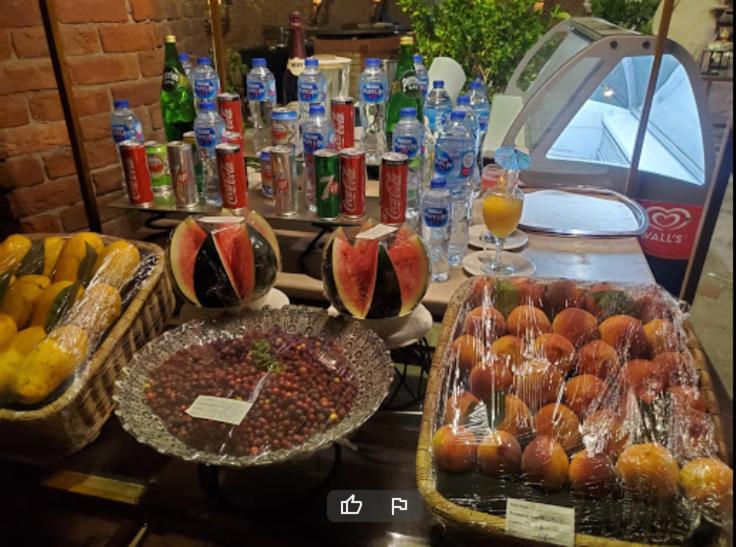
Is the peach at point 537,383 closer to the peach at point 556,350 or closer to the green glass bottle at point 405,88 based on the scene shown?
the peach at point 556,350

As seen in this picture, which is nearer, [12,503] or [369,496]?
[369,496]

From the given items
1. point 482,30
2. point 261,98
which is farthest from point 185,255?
point 482,30

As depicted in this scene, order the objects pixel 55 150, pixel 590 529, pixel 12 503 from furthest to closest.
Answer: pixel 55 150
pixel 12 503
pixel 590 529

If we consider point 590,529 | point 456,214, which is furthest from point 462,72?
point 590,529

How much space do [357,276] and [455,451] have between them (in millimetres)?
406

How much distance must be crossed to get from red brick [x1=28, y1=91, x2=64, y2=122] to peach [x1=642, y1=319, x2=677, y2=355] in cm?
172

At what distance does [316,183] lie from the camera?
4.70 ft

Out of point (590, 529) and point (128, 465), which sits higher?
point (590, 529)

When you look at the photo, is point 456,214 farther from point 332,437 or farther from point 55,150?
point 55,150

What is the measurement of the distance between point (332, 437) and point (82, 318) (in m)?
0.52

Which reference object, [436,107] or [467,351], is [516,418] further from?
[436,107]

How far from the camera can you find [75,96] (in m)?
1.80

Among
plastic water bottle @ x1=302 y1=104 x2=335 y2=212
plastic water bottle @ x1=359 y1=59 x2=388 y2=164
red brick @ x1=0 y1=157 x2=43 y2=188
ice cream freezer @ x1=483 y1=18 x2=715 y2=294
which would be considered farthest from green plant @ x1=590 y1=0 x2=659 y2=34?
red brick @ x1=0 y1=157 x2=43 y2=188

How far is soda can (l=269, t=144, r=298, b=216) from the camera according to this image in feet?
4.82
